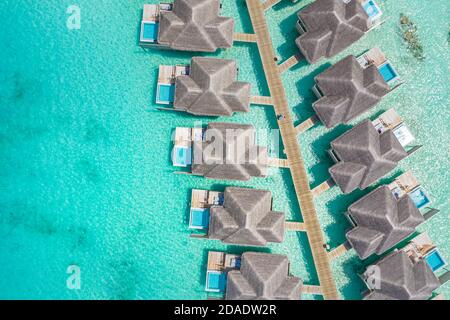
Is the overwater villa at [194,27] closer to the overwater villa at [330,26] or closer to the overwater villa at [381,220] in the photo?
the overwater villa at [330,26]

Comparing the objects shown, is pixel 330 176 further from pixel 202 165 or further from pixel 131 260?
pixel 131 260

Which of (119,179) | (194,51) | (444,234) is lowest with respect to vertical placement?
(444,234)

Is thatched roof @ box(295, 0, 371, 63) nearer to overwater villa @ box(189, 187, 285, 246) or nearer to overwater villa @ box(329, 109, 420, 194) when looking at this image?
overwater villa @ box(329, 109, 420, 194)


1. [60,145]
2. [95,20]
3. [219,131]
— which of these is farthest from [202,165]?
[95,20]

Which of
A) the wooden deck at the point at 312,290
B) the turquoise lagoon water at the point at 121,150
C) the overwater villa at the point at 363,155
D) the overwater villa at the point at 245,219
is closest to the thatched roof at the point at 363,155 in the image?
the overwater villa at the point at 363,155

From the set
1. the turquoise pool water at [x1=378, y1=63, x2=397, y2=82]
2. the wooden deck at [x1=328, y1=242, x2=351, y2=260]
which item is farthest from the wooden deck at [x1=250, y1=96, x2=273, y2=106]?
the wooden deck at [x1=328, y1=242, x2=351, y2=260]
